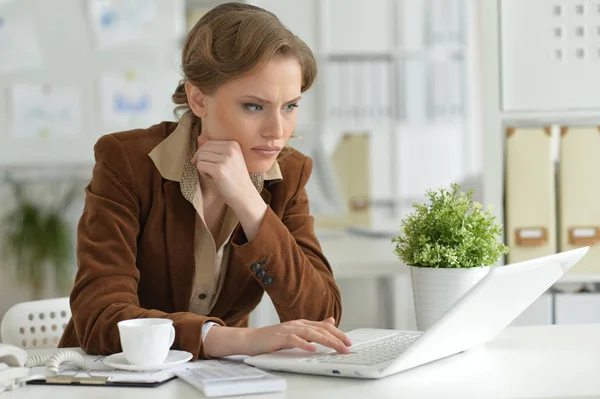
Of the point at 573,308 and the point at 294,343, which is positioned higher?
the point at 294,343

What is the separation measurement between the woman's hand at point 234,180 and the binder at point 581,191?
93 cm

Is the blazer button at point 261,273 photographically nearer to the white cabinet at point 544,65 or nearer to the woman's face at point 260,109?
the woman's face at point 260,109

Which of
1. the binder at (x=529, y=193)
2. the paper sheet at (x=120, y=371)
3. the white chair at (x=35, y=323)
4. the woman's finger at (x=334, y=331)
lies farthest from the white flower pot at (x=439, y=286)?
the white chair at (x=35, y=323)

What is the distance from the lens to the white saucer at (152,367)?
1060 millimetres

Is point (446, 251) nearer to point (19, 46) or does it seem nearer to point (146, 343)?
point (146, 343)

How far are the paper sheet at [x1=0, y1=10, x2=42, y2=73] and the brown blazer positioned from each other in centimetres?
259

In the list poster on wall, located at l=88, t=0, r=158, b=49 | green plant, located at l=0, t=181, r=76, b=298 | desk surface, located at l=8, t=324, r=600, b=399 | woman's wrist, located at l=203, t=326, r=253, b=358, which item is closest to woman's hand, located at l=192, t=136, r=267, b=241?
woman's wrist, located at l=203, t=326, r=253, b=358

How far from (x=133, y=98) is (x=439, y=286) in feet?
9.38

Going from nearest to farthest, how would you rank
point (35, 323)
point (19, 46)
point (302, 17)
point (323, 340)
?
point (323, 340) < point (35, 323) < point (19, 46) < point (302, 17)

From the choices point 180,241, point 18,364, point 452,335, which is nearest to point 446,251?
point 452,335

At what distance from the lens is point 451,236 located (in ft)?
4.34

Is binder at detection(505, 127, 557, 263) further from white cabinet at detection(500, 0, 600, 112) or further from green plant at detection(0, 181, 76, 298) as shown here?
green plant at detection(0, 181, 76, 298)

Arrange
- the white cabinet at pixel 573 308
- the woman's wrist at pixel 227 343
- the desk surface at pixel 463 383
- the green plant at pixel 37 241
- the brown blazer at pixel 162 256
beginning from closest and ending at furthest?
the desk surface at pixel 463 383 < the woman's wrist at pixel 227 343 < the brown blazer at pixel 162 256 < the white cabinet at pixel 573 308 < the green plant at pixel 37 241

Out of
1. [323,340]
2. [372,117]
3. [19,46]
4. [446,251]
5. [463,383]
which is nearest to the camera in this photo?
[463,383]
